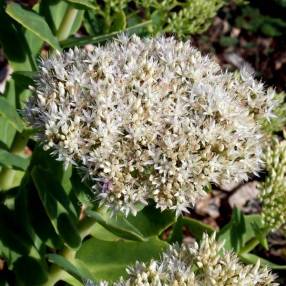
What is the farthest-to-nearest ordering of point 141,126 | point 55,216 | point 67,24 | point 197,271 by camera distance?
point 67,24 < point 55,216 < point 197,271 < point 141,126

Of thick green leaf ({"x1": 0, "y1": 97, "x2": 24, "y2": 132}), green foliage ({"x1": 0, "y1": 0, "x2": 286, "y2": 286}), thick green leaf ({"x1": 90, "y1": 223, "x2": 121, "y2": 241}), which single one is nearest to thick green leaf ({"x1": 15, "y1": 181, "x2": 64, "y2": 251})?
green foliage ({"x1": 0, "y1": 0, "x2": 286, "y2": 286})

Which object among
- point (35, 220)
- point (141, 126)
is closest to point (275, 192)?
point (141, 126)

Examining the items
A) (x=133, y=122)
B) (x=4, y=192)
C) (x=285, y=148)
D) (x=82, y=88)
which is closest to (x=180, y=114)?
(x=133, y=122)

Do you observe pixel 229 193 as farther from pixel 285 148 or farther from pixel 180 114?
pixel 180 114

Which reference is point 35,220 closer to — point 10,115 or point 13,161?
point 13,161

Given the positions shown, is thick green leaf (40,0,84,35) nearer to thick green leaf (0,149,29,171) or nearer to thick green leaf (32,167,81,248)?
thick green leaf (0,149,29,171)
